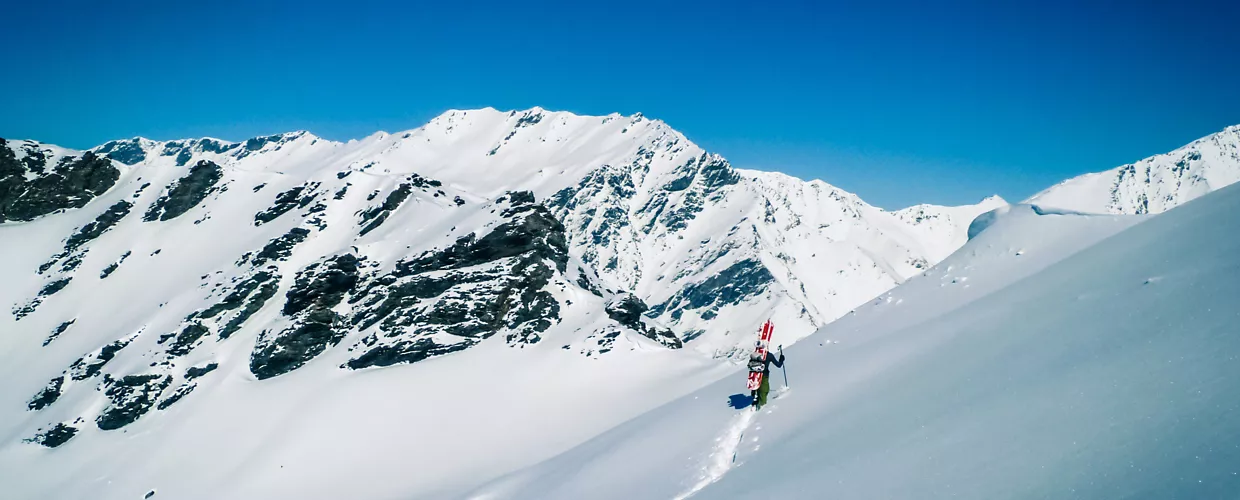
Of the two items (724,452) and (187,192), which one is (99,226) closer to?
(187,192)

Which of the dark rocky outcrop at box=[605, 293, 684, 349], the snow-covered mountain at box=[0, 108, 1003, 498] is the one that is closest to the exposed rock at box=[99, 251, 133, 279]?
the snow-covered mountain at box=[0, 108, 1003, 498]

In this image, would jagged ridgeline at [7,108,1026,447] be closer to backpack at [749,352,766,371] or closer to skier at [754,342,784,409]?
skier at [754,342,784,409]

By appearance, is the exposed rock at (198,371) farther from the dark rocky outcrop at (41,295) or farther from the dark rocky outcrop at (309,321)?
the dark rocky outcrop at (41,295)

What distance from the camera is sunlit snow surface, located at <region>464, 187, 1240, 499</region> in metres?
6.62

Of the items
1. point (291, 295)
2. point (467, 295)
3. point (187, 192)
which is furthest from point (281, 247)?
point (187, 192)

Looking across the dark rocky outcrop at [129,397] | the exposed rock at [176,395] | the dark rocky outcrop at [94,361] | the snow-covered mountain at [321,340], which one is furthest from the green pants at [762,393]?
the dark rocky outcrop at [94,361]

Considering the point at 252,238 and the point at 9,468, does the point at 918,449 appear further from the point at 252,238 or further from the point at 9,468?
the point at 252,238

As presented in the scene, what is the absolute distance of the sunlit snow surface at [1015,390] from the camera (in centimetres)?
662

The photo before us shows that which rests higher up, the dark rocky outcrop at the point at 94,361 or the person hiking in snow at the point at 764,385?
the dark rocky outcrop at the point at 94,361

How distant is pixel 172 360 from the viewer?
60625mm

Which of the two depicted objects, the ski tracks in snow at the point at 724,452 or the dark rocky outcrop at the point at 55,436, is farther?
the dark rocky outcrop at the point at 55,436

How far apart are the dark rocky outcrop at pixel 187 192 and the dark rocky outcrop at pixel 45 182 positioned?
1606 centimetres

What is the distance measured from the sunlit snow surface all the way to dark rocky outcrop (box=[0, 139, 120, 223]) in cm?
11063

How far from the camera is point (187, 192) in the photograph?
9150cm
